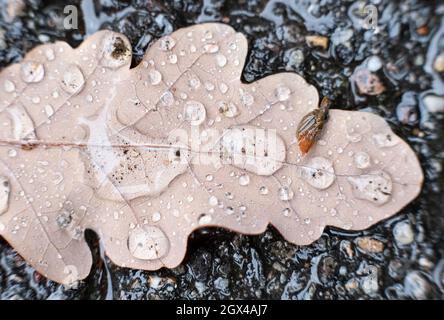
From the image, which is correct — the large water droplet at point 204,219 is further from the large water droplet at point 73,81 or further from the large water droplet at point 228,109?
the large water droplet at point 73,81

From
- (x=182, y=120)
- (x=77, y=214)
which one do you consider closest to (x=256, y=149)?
(x=182, y=120)

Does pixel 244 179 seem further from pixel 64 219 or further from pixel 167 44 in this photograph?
pixel 64 219

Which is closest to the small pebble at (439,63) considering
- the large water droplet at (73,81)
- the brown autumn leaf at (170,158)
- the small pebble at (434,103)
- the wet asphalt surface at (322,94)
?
the wet asphalt surface at (322,94)

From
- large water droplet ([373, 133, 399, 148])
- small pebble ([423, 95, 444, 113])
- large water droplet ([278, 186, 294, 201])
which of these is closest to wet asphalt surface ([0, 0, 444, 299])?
small pebble ([423, 95, 444, 113])

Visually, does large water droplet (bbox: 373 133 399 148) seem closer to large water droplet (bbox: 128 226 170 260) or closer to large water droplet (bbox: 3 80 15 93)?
large water droplet (bbox: 128 226 170 260)

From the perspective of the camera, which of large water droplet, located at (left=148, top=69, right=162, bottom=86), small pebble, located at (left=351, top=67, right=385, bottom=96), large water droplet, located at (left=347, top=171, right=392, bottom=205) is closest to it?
large water droplet, located at (left=347, top=171, right=392, bottom=205)

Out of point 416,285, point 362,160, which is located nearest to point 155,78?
point 362,160
